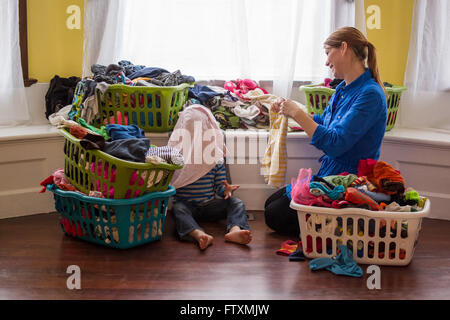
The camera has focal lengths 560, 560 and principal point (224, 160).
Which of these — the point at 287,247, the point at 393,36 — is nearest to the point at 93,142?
the point at 287,247

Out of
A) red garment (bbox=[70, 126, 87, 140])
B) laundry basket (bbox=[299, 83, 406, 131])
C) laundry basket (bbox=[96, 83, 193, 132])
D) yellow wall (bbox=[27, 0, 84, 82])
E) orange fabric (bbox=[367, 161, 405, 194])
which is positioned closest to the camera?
orange fabric (bbox=[367, 161, 405, 194])

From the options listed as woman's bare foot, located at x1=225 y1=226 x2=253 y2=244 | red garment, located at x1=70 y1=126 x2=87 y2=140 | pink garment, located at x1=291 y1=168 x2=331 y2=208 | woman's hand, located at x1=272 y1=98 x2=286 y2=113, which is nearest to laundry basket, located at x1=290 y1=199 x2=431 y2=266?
pink garment, located at x1=291 y1=168 x2=331 y2=208

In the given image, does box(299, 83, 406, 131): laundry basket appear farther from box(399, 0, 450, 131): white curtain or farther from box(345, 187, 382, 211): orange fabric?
box(345, 187, 382, 211): orange fabric

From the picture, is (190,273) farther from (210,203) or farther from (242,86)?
(242,86)

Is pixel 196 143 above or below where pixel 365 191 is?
above

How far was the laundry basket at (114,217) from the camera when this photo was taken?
7.88 feet

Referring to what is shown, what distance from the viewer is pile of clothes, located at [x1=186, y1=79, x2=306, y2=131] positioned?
322 centimetres

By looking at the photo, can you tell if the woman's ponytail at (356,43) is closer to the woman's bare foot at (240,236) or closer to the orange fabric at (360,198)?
the orange fabric at (360,198)

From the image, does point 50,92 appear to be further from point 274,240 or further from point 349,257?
point 349,257

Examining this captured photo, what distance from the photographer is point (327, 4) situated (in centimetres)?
341

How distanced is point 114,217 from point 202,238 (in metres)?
0.40

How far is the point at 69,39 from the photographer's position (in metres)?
3.41

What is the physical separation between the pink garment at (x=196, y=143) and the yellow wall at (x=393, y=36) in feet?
4.08
